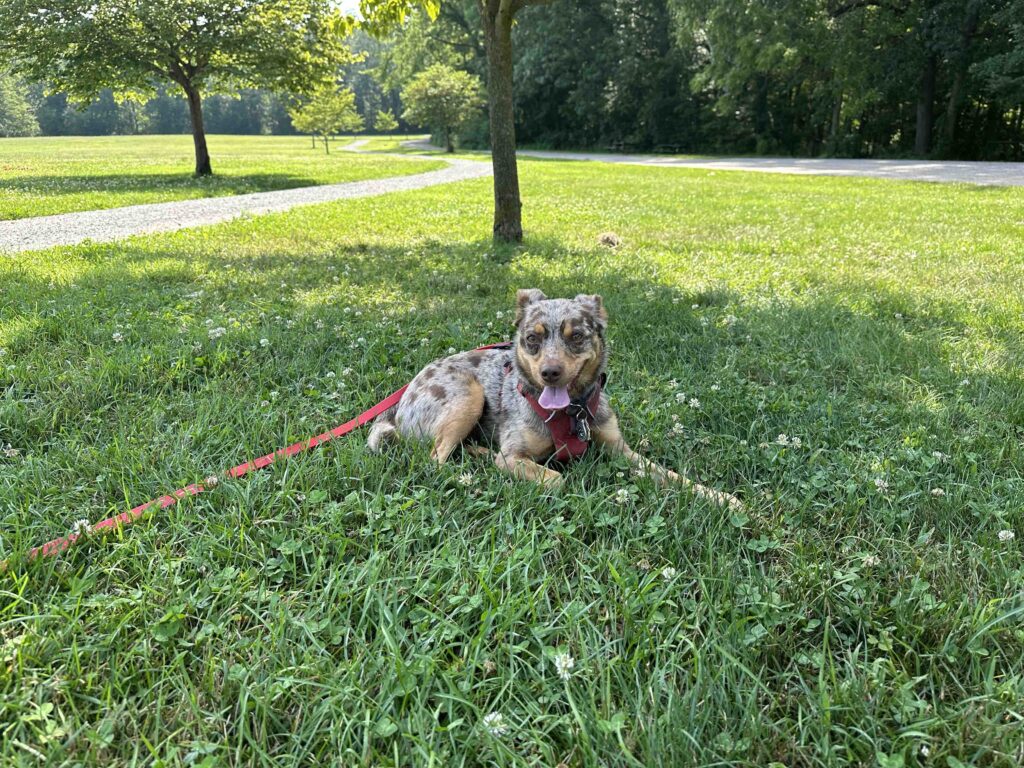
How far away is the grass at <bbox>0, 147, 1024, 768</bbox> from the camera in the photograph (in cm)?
212

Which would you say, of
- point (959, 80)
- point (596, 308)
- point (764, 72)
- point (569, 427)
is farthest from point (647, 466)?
point (764, 72)

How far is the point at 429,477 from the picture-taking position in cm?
370

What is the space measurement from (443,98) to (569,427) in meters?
68.1

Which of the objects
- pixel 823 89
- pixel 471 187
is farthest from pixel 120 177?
pixel 823 89

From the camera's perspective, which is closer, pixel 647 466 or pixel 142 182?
pixel 647 466

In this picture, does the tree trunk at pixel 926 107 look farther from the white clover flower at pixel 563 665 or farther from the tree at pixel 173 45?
the white clover flower at pixel 563 665

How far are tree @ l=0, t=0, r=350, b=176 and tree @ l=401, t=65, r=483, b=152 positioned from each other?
128 ft

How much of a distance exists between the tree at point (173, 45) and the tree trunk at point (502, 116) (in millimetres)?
14620

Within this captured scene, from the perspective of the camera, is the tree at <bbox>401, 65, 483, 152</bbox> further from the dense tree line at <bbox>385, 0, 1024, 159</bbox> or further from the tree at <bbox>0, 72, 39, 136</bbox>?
the tree at <bbox>0, 72, 39, 136</bbox>

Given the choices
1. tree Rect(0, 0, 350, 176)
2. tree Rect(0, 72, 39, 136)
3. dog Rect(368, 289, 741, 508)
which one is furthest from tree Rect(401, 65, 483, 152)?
tree Rect(0, 72, 39, 136)

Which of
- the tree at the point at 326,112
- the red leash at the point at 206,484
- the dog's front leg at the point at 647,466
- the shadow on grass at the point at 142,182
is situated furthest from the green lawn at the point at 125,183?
the tree at the point at 326,112

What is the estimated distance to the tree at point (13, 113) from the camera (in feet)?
348

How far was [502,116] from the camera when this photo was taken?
428 inches

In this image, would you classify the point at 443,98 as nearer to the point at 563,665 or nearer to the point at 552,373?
the point at 552,373
